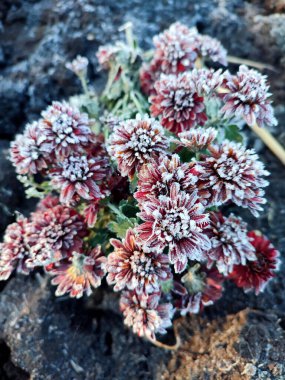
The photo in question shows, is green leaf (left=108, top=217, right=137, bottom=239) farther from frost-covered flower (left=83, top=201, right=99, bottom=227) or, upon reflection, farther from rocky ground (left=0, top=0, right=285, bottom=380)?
rocky ground (left=0, top=0, right=285, bottom=380)

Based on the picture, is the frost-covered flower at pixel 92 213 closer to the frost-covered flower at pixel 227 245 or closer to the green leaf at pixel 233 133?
the frost-covered flower at pixel 227 245

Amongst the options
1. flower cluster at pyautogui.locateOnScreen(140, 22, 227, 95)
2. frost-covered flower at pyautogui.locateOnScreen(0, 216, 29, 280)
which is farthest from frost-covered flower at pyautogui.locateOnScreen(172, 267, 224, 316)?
flower cluster at pyautogui.locateOnScreen(140, 22, 227, 95)

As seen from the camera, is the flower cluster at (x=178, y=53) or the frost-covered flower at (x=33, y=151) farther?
the flower cluster at (x=178, y=53)

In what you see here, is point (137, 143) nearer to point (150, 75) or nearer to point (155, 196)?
point (155, 196)

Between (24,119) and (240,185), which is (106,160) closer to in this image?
(240,185)

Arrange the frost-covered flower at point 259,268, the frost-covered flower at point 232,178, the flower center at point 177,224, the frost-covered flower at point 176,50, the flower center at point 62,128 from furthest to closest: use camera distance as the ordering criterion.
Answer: the frost-covered flower at point 176,50 < the frost-covered flower at point 259,268 < the flower center at point 62,128 < the frost-covered flower at point 232,178 < the flower center at point 177,224

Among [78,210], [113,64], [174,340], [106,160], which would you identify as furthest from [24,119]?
[174,340]

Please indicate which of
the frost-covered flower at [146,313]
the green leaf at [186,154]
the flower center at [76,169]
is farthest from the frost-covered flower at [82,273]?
the green leaf at [186,154]
